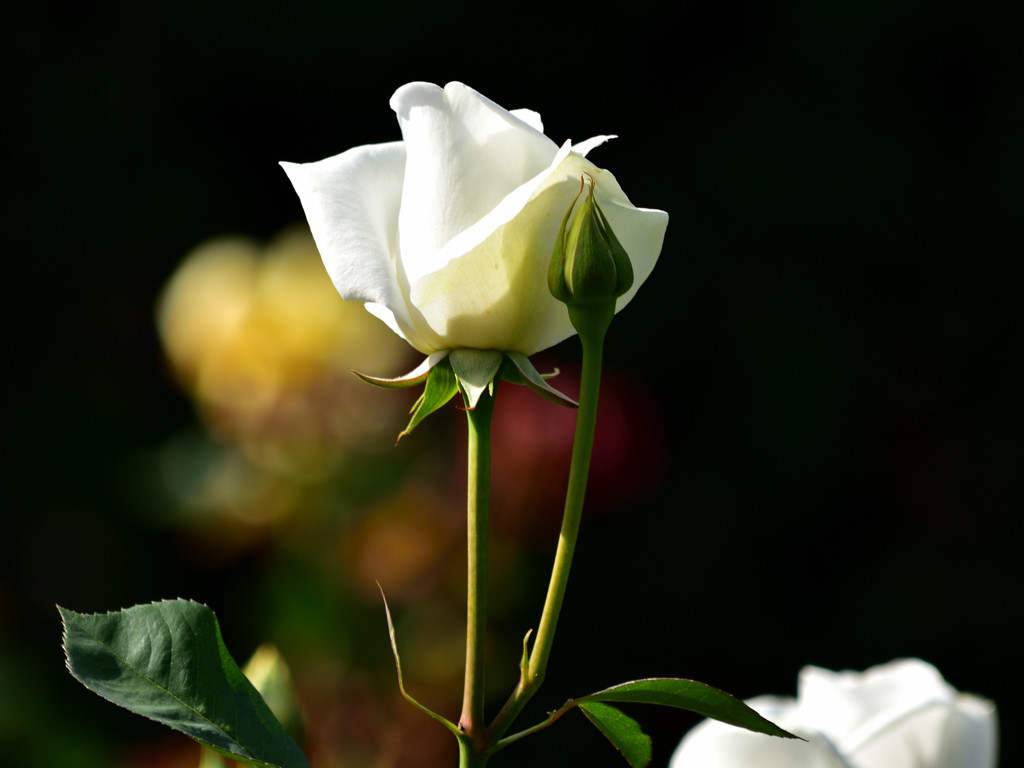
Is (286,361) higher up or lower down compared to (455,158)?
lower down

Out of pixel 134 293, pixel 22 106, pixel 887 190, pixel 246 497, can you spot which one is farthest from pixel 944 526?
pixel 22 106

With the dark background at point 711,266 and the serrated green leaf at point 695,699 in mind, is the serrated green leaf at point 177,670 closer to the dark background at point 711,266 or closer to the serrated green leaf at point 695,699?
the serrated green leaf at point 695,699

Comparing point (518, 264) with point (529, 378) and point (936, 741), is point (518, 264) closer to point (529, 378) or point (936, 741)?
point (529, 378)

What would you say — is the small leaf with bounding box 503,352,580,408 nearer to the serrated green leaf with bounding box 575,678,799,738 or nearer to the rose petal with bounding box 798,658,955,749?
the serrated green leaf with bounding box 575,678,799,738

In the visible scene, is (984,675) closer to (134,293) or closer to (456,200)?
(134,293)

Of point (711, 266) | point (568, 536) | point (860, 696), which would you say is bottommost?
point (711, 266)

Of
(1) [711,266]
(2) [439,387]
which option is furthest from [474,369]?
(1) [711,266]
